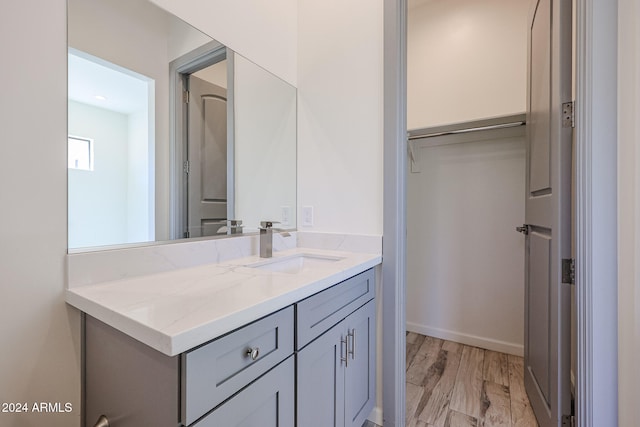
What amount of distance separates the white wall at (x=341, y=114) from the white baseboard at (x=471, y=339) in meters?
1.44

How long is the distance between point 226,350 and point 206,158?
910 mm

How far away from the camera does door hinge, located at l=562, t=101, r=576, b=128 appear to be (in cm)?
112

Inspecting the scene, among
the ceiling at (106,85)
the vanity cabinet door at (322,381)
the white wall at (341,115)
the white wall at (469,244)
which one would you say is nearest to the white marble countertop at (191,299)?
the vanity cabinet door at (322,381)

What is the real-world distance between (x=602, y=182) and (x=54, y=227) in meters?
1.84

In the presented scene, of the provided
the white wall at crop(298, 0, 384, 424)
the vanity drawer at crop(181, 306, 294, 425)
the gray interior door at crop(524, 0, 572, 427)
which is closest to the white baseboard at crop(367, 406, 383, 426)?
the white wall at crop(298, 0, 384, 424)

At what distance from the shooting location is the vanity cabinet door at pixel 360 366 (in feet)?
3.83

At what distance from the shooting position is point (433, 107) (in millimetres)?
2213

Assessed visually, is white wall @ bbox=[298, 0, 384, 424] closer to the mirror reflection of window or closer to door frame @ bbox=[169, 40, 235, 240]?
door frame @ bbox=[169, 40, 235, 240]

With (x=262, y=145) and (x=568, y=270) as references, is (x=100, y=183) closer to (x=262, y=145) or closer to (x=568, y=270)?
(x=262, y=145)

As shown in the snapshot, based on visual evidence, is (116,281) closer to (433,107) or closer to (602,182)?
(602,182)

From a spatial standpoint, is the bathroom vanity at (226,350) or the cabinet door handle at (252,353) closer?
the bathroom vanity at (226,350)

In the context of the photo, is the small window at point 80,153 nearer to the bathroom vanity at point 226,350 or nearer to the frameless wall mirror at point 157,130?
the frameless wall mirror at point 157,130

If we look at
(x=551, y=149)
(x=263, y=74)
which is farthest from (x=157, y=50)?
(x=551, y=149)

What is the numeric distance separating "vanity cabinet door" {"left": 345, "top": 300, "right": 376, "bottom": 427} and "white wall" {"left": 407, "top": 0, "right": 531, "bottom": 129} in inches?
63.6
